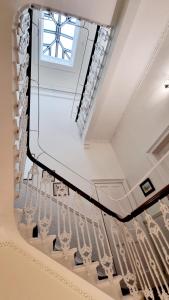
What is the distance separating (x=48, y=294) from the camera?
181cm

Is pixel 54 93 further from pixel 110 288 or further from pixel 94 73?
pixel 110 288

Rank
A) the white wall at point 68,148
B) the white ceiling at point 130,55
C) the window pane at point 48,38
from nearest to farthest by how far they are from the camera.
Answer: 1. the white ceiling at point 130,55
2. the white wall at point 68,148
3. the window pane at point 48,38

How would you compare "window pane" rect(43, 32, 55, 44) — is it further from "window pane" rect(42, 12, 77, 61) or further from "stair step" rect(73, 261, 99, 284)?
"stair step" rect(73, 261, 99, 284)

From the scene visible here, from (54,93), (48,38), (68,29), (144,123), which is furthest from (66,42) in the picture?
(144,123)

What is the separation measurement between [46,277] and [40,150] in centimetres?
307

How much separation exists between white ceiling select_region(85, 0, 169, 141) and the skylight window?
294 cm

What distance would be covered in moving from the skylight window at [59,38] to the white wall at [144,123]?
320cm

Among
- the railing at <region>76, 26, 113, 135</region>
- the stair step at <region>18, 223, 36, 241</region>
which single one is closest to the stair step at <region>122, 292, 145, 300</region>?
the stair step at <region>18, 223, 36, 241</region>

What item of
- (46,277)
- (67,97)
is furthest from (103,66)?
(46,277)

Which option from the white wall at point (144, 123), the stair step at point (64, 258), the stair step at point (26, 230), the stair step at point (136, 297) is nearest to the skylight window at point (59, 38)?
the white wall at point (144, 123)

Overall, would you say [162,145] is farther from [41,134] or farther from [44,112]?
[44,112]

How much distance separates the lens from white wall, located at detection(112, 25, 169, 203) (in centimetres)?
361

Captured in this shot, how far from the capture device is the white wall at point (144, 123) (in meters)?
3.61

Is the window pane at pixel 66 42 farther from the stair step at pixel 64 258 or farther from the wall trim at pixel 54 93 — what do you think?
the stair step at pixel 64 258
